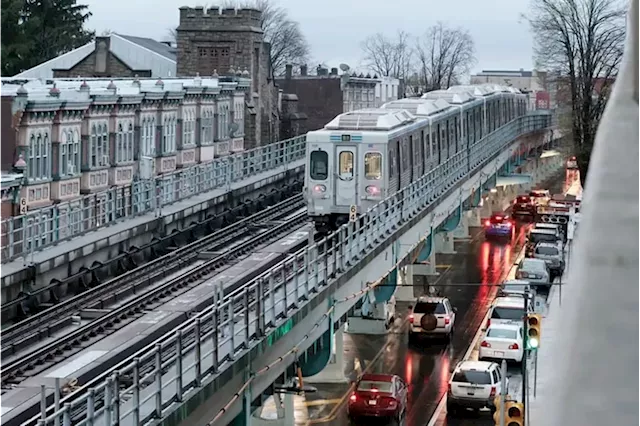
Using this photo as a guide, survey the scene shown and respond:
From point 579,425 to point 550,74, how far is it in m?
62.7

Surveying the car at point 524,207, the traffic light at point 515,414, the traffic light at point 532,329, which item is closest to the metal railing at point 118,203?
the traffic light at point 532,329

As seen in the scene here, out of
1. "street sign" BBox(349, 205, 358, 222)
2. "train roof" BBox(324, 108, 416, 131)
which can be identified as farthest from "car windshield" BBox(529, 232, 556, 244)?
"street sign" BBox(349, 205, 358, 222)

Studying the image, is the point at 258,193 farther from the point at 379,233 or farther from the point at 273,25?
the point at 273,25

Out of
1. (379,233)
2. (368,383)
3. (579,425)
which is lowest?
(368,383)

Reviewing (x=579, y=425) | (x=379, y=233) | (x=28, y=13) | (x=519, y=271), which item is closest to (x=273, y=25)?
(x=28, y=13)

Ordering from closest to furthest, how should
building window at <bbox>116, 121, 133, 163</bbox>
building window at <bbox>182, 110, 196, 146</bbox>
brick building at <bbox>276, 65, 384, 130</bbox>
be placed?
1. building window at <bbox>116, 121, 133, 163</bbox>
2. building window at <bbox>182, 110, 196, 146</bbox>
3. brick building at <bbox>276, 65, 384, 130</bbox>

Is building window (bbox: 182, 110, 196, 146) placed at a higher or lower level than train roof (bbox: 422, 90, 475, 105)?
lower

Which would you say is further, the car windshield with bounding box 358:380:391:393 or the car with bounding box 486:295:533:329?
the car with bounding box 486:295:533:329

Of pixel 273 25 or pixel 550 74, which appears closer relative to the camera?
pixel 550 74

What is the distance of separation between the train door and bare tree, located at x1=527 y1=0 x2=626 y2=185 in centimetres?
2578

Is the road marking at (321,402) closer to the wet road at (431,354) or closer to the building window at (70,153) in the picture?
the wet road at (431,354)

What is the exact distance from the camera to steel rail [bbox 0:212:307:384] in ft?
60.8

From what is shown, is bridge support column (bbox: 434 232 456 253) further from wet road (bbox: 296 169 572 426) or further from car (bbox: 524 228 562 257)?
car (bbox: 524 228 562 257)

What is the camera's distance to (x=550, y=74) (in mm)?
62250
